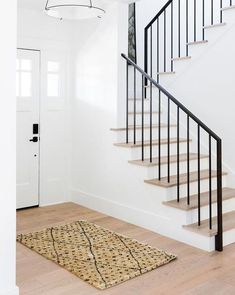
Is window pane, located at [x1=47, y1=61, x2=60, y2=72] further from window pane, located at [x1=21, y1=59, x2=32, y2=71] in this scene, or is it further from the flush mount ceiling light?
the flush mount ceiling light

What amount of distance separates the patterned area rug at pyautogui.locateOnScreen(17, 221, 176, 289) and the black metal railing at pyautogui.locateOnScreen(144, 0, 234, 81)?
8.57 ft

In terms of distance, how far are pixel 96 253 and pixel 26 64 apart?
107 inches

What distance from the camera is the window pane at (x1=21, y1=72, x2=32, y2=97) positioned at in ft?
16.5

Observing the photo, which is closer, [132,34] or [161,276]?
[161,276]

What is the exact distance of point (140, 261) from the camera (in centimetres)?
335

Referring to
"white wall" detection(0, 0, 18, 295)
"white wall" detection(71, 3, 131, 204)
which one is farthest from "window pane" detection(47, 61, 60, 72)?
"white wall" detection(0, 0, 18, 295)

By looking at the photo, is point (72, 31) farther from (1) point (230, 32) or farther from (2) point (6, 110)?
(2) point (6, 110)

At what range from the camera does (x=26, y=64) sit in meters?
5.05

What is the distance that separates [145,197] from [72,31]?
2.56 metres

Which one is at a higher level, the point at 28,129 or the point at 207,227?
the point at 28,129

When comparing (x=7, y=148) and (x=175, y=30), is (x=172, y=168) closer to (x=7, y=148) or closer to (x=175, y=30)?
(x=7, y=148)

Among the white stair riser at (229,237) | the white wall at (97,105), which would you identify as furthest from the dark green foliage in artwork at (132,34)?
the white stair riser at (229,237)

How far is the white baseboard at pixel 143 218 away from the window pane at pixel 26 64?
5.79 ft

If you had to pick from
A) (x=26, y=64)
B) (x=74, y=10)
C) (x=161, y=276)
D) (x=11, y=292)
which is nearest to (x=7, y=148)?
(x=11, y=292)
